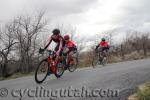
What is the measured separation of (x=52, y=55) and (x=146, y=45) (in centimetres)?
2779

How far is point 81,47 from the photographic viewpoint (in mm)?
64688

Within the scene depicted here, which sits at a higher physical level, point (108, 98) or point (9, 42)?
point (9, 42)

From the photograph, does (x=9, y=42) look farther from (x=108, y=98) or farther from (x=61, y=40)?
(x=108, y=98)

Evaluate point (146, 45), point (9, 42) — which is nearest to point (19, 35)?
point (9, 42)

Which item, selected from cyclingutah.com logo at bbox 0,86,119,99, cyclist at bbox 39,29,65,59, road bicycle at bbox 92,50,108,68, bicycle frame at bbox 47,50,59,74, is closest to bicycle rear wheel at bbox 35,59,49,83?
bicycle frame at bbox 47,50,59,74

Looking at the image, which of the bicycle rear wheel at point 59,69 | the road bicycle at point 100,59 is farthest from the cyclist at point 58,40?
the road bicycle at point 100,59

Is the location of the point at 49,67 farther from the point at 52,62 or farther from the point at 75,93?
the point at 75,93

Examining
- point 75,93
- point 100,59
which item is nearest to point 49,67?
point 75,93

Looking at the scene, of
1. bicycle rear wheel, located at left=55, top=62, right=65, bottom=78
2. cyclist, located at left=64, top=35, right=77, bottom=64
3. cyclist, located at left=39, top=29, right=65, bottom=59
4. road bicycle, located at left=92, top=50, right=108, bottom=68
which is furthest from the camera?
road bicycle, located at left=92, top=50, right=108, bottom=68

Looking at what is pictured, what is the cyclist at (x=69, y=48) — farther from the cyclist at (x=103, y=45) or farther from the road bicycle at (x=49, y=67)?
the cyclist at (x=103, y=45)

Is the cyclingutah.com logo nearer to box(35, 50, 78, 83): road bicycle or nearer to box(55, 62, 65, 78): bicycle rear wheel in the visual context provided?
box(35, 50, 78, 83): road bicycle

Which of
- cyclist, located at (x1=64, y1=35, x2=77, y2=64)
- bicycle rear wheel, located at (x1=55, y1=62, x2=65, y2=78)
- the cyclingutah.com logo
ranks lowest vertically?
the cyclingutah.com logo

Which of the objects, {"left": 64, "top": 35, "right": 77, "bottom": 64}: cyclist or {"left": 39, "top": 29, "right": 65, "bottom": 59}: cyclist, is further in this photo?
{"left": 64, "top": 35, "right": 77, "bottom": 64}: cyclist

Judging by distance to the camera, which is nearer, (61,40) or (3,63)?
(61,40)
